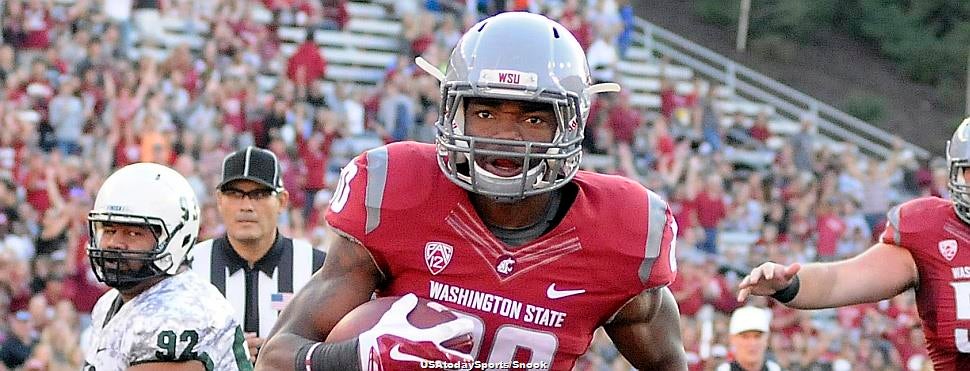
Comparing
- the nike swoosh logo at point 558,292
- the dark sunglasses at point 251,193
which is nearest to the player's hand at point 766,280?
the nike swoosh logo at point 558,292

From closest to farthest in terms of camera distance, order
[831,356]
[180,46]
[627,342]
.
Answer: [627,342]
[831,356]
[180,46]

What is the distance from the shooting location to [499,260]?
11.9 ft

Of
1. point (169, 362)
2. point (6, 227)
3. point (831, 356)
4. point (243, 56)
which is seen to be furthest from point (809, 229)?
point (169, 362)

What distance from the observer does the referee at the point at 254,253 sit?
6.03 meters

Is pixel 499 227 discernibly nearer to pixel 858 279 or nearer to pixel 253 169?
pixel 858 279

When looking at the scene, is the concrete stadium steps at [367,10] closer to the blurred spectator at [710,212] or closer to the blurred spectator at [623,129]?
the blurred spectator at [623,129]

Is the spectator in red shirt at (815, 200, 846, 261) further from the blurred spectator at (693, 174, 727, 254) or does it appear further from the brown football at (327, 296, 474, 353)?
the brown football at (327, 296, 474, 353)

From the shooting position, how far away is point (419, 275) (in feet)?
11.9

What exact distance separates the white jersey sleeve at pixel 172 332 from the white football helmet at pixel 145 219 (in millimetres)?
62

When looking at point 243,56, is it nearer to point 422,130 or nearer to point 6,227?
point 422,130

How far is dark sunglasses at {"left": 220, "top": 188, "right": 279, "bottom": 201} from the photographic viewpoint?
241 inches

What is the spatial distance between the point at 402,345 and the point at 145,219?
1496 mm

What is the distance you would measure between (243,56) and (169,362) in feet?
32.0

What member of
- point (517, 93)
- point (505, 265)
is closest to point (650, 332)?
point (505, 265)
